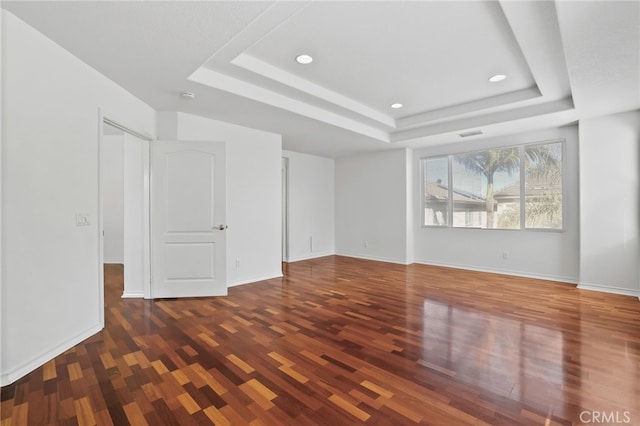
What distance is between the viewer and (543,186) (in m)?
5.09

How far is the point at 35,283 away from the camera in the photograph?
2293 millimetres

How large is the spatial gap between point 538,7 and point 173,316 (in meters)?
4.33

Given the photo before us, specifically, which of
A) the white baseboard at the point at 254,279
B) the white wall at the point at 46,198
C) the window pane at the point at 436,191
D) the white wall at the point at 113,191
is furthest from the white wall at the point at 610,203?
the white wall at the point at 113,191

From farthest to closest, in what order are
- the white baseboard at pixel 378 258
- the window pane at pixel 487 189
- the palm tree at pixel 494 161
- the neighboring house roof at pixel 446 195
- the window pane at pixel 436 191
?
the white baseboard at pixel 378 258 < the window pane at pixel 436 191 < the neighboring house roof at pixel 446 195 < the window pane at pixel 487 189 < the palm tree at pixel 494 161

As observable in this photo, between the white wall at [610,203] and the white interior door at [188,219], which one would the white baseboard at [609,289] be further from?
the white interior door at [188,219]

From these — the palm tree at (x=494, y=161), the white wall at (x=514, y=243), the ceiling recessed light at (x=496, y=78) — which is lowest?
the white wall at (x=514, y=243)

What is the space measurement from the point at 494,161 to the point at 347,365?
4.98 meters

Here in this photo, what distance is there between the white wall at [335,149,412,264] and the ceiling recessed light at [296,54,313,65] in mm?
3832

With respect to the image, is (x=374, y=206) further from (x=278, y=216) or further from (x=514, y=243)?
(x=514, y=243)

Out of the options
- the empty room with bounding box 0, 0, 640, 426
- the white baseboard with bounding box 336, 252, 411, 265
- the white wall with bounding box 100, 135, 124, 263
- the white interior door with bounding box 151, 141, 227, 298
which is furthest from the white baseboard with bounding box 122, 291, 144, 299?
the white baseboard with bounding box 336, 252, 411, 265

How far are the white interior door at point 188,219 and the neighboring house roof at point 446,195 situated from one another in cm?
440

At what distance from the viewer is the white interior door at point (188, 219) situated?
3.97m

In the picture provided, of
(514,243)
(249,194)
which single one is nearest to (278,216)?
(249,194)

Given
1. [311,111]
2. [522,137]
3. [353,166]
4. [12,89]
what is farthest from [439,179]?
[12,89]
